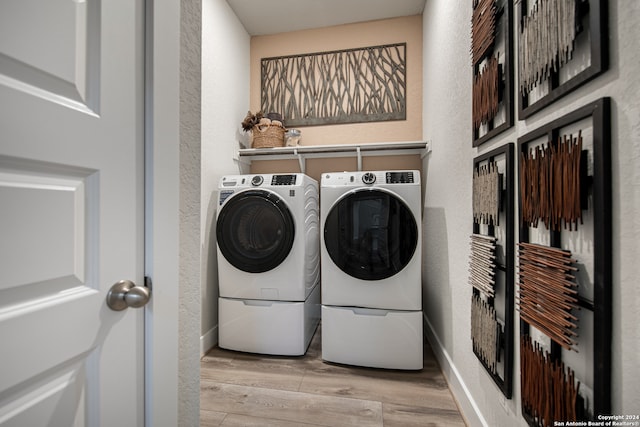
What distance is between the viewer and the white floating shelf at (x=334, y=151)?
2.28 metres

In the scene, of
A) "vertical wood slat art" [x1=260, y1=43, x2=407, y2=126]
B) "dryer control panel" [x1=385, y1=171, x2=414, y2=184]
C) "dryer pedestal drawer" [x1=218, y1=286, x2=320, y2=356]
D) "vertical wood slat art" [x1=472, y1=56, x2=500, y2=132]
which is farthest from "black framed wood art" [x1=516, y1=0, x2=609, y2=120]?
"vertical wood slat art" [x1=260, y1=43, x2=407, y2=126]

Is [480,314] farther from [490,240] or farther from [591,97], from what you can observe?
[591,97]

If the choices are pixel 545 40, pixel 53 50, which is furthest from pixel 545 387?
pixel 53 50

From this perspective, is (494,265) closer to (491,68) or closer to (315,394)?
(491,68)

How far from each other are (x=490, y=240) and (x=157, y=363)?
112 cm

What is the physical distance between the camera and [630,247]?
496 millimetres

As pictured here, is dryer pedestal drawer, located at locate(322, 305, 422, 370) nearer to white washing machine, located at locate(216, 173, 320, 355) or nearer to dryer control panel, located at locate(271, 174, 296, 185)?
white washing machine, located at locate(216, 173, 320, 355)

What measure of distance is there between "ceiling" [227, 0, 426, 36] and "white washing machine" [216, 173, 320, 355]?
1601mm

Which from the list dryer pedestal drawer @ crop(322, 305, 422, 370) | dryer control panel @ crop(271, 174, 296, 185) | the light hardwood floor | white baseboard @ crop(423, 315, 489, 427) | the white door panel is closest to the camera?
the white door panel

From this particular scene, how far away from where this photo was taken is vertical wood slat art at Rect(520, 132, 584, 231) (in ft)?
1.94

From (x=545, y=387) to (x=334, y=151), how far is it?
2067 millimetres

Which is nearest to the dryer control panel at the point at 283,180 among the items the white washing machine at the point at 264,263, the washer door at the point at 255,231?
the white washing machine at the point at 264,263

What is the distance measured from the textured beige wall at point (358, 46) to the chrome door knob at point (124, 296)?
2.26m

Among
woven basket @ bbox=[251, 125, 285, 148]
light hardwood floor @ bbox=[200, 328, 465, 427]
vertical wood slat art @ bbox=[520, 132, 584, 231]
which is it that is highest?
woven basket @ bbox=[251, 125, 285, 148]
